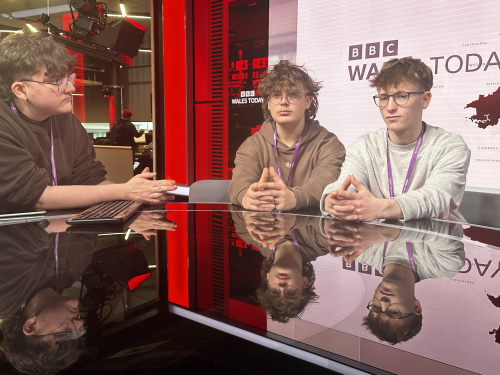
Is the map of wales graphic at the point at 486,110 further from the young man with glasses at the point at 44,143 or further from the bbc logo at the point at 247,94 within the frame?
the young man with glasses at the point at 44,143

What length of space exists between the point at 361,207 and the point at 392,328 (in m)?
1.11

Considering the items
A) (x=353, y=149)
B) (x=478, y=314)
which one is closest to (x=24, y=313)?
(x=478, y=314)

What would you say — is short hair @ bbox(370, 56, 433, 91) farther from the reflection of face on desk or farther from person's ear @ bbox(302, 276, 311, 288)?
person's ear @ bbox(302, 276, 311, 288)

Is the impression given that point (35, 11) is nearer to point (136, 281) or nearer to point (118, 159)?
point (118, 159)

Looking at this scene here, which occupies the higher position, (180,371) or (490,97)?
(490,97)

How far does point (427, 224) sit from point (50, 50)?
2068mm

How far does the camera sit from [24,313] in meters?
0.50

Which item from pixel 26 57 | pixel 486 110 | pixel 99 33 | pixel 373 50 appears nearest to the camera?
pixel 486 110

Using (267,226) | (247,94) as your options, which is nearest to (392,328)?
(267,226)

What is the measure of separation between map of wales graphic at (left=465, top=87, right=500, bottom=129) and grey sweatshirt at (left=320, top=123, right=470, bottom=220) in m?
0.11

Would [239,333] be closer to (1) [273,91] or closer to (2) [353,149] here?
(2) [353,149]

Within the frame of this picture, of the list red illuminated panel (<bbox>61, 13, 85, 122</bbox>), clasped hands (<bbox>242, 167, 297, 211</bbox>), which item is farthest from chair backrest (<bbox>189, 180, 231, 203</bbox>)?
red illuminated panel (<bbox>61, 13, 85, 122</bbox>)

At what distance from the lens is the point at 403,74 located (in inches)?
71.8

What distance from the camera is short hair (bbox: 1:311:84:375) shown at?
0.39 metres
